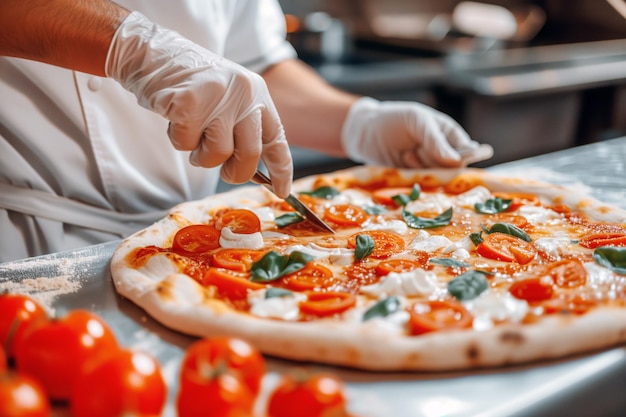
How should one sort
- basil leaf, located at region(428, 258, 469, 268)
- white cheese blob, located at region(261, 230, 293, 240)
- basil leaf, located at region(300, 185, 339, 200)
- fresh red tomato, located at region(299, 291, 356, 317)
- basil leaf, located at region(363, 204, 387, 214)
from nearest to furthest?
1. fresh red tomato, located at region(299, 291, 356, 317)
2. basil leaf, located at region(428, 258, 469, 268)
3. white cheese blob, located at region(261, 230, 293, 240)
4. basil leaf, located at region(363, 204, 387, 214)
5. basil leaf, located at region(300, 185, 339, 200)

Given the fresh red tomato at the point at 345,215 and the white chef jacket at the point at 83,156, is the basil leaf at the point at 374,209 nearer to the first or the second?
the fresh red tomato at the point at 345,215

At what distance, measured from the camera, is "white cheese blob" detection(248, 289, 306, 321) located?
1.28 metres

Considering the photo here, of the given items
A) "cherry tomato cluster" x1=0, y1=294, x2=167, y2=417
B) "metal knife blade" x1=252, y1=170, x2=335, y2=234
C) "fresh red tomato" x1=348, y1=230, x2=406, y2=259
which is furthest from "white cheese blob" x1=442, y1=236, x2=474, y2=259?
"cherry tomato cluster" x1=0, y1=294, x2=167, y2=417

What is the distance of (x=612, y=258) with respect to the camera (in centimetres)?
145

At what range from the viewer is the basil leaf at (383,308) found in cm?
124

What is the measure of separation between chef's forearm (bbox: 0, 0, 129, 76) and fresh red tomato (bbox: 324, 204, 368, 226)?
73cm

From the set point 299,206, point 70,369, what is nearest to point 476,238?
Answer: point 299,206

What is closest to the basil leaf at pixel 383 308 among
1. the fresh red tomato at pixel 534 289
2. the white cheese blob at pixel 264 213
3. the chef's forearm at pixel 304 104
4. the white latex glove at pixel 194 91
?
the fresh red tomato at pixel 534 289

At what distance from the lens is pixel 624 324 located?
1.20m

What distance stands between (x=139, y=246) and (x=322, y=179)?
788mm

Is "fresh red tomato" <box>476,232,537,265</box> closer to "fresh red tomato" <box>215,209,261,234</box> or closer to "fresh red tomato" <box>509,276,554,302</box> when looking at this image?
"fresh red tomato" <box>509,276,554,302</box>

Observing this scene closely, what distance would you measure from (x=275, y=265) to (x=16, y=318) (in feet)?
1.85

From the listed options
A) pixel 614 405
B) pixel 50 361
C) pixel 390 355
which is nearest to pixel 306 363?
pixel 390 355

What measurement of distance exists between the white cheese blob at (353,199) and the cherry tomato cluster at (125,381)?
1088 mm
